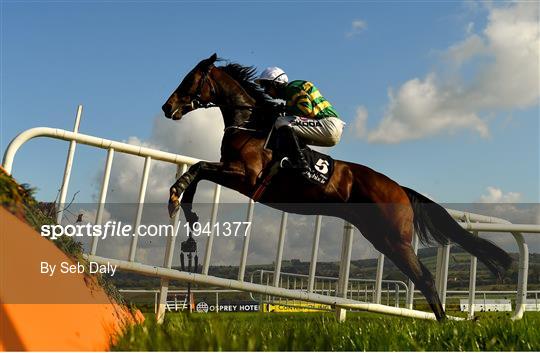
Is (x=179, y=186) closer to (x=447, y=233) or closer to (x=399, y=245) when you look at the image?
(x=399, y=245)

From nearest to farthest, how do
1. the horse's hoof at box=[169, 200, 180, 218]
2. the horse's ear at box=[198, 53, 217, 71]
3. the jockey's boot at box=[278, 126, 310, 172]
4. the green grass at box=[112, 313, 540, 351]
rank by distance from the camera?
1. the green grass at box=[112, 313, 540, 351]
2. the horse's hoof at box=[169, 200, 180, 218]
3. the jockey's boot at box=[278, 126, 310, 172]
4. the horse's ear at box=[198, 53, 217, 71]

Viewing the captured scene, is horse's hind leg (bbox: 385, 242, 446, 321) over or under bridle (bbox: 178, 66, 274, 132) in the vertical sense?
under

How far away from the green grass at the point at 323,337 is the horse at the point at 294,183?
142 centimetres

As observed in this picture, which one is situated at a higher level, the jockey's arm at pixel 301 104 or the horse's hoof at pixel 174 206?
the jockey's arm at pixel 301 104

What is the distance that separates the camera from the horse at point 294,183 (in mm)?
4938

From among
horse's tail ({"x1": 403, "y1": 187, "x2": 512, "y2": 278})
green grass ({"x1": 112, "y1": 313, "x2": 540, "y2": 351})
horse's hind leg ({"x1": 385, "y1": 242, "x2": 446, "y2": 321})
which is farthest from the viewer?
horse's tail ({"x1": 403, "y1": 187, "x2": 512, "y2": 278})

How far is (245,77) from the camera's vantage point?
567cm

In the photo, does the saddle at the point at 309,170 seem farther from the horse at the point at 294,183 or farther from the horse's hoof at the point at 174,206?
the horse's hoof at the point at 174,206

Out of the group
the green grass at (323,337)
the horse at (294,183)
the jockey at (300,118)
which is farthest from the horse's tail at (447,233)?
the green grass at (323,337)

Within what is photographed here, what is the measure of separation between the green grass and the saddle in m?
1.45

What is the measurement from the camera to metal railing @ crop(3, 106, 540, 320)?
457 cm

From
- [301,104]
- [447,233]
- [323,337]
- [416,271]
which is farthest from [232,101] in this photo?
[323,337]

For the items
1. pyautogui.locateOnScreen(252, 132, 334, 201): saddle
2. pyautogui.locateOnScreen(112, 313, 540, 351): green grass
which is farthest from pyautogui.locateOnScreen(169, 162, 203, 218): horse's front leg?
pyautogui.locateOnScreen(112, 313, 540, 351): green grass

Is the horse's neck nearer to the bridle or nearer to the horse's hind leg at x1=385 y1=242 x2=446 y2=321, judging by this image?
the bridle
